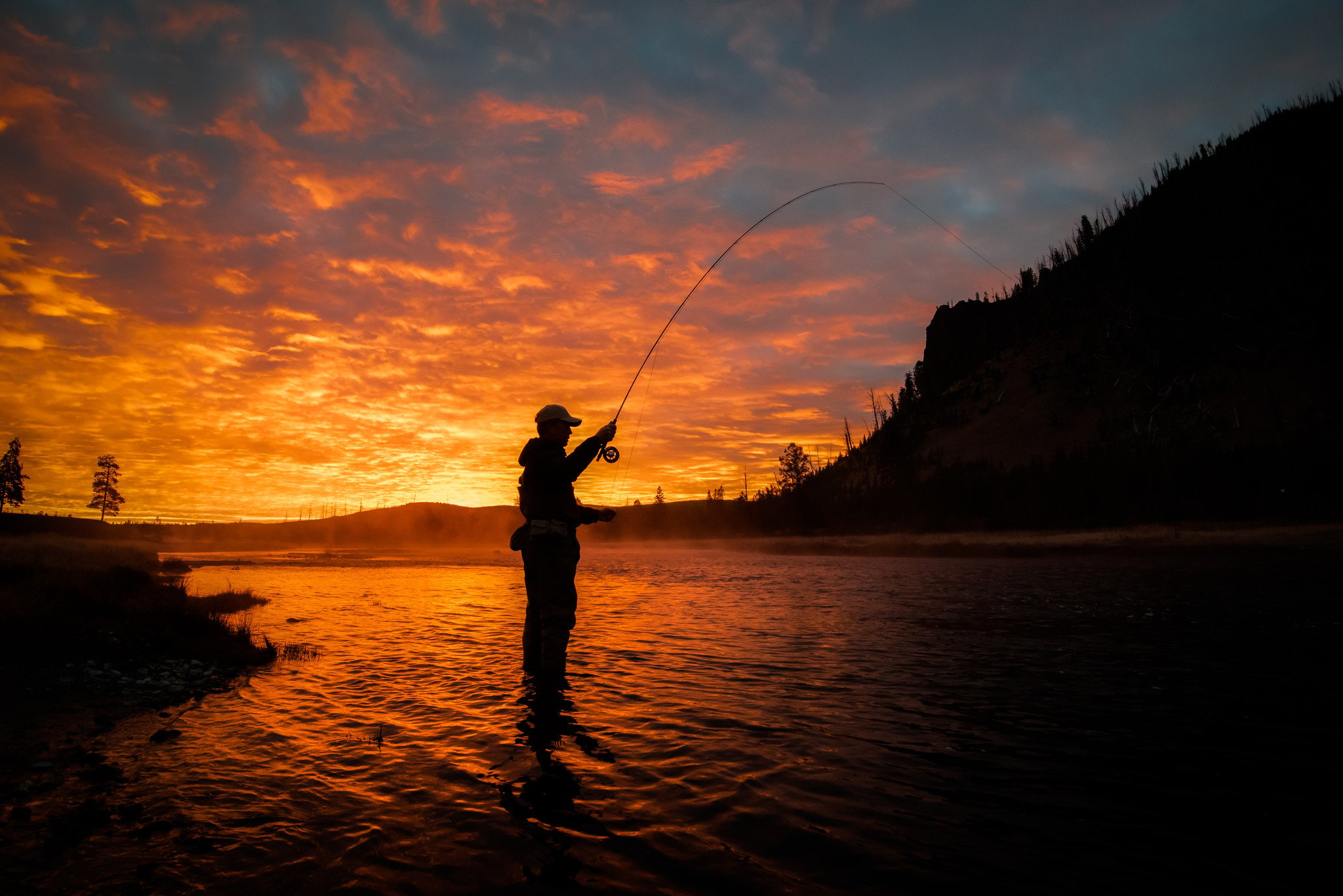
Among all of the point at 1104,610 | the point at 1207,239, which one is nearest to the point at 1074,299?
the point at 1207,239

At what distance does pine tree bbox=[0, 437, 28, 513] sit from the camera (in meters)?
68.6

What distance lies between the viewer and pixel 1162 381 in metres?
72.2

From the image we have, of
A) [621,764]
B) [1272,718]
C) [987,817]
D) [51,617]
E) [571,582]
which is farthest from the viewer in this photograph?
[51,617]

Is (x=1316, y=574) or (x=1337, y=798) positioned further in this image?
(x=1316, y=574)

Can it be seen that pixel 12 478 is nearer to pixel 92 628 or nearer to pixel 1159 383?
pixel 92 628

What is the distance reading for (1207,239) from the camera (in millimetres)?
82750

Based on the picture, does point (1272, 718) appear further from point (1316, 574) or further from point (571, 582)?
point (1316, 574)

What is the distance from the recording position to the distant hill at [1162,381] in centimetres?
5134

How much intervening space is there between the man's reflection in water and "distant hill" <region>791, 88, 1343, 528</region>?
54.5 meters

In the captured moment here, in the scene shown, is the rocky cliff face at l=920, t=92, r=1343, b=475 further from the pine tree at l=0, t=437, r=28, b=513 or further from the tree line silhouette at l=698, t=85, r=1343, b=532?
the pine tree at l=0, t=437, r=28, b=513

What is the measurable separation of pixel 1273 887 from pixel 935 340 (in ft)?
488

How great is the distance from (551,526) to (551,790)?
3171 millimetres

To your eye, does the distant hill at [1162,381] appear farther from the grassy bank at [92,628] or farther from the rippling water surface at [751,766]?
→ the grassy bank at [92,628]

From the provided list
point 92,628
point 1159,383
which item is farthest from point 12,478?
point 1159,383
